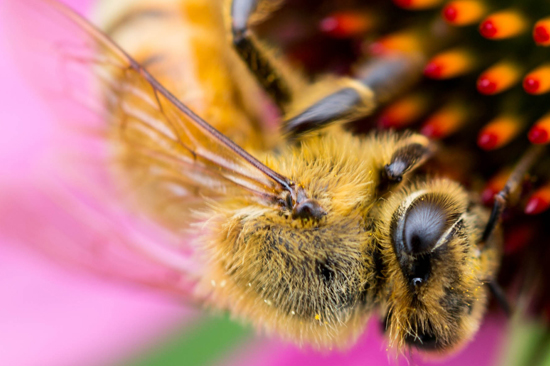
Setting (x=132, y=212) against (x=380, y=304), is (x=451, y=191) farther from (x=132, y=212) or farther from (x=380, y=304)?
(x=132, y=212)

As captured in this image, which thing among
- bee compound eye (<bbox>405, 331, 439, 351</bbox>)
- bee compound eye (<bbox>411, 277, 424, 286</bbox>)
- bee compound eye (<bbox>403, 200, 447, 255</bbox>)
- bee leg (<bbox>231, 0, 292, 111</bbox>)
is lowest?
bee compound eye (<bbox>405, 331, 439, 351</bbox>)

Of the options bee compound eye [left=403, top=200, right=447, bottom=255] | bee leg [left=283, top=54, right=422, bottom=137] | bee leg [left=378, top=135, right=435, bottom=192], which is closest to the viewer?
bee compound eye [left=403, top=200, right=447, bottom=255]

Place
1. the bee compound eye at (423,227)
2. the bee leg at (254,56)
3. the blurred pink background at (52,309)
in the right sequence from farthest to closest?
the blurred pink background at (52,309), the bee leg at (254,56), the bee compound eye at (423,227)

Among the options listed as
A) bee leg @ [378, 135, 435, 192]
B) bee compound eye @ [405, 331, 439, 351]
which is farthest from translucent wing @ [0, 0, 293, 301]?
bee compound eye @ [405, 331, 439, 351]

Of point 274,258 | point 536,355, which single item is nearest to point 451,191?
point 274,258

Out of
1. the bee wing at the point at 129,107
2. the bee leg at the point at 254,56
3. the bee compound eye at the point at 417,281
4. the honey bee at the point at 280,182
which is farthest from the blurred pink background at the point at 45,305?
the bee compound eye at the point at 417,281

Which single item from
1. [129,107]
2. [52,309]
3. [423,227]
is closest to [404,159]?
[423,227]

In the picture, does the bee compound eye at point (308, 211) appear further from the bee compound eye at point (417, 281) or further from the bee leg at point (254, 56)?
the bee leg at point (254, 56)

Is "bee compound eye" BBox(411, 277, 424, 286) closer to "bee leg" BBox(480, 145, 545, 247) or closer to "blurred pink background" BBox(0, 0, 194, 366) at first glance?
"bee leg" BBox(480, 145, 545, 247)
